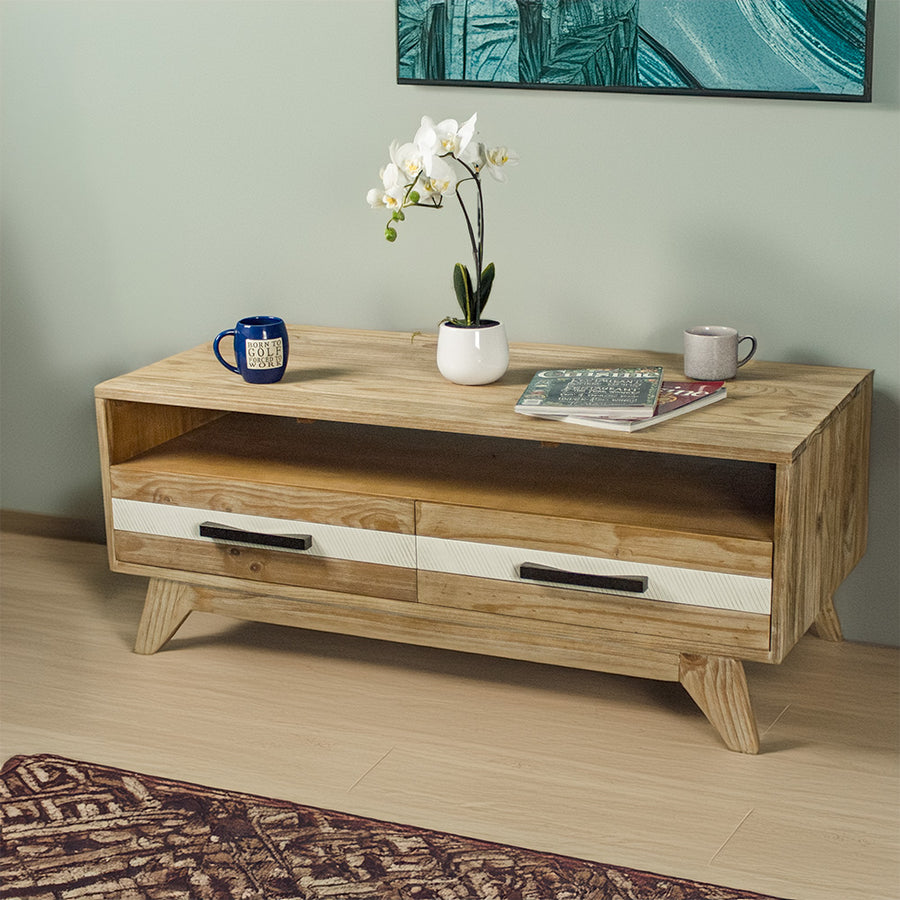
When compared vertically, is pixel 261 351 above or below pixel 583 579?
above

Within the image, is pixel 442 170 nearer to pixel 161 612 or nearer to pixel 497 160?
pixel 497 160

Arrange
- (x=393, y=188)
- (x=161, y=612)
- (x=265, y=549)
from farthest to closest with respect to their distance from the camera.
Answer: (x=161, y=612) → (x=265, y=549) → (x=393, y=188)

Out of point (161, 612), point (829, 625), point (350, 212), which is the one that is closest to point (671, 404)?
point (829, 625)

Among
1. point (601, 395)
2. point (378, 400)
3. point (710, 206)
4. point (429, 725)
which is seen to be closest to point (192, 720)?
point (429, 725)

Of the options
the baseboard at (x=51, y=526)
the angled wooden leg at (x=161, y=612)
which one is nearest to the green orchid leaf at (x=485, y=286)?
the angled wooden leg at (x=161, y=612)

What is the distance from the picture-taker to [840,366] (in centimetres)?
209

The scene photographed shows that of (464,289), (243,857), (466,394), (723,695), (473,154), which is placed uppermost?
(473,154)

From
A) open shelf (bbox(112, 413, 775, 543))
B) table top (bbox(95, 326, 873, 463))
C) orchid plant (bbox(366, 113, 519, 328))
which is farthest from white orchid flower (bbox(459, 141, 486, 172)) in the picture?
open shelf (bbox(112, 413, 775, 543))

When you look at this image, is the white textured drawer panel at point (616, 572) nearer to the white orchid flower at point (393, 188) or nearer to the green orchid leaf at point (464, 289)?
the green orchid leaf at point (464, 289)

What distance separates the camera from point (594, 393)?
1864mm

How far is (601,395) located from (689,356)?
0.20 meters

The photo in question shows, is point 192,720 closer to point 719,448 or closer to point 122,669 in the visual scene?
point 122,669

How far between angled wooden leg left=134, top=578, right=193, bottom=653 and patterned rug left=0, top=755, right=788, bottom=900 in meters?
0.42

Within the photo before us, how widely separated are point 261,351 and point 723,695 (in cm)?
88
